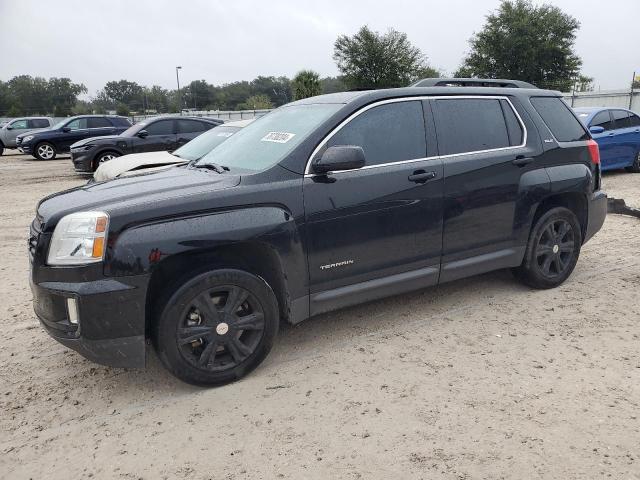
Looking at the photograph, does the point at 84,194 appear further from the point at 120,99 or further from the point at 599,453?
the point at 120,99

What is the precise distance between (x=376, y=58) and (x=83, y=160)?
113 ft

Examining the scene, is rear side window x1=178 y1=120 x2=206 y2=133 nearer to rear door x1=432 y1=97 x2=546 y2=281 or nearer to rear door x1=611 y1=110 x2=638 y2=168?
rear door x1=611 y1=110 x2=638 y2=168

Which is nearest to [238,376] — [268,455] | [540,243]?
[268,455]

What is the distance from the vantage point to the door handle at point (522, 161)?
4.26 meters

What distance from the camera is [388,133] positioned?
149 inches

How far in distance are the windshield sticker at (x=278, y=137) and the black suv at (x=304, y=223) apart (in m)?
0.01

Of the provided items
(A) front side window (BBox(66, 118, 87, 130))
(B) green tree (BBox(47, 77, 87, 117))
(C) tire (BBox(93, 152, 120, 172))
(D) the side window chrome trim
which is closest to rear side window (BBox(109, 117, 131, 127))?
(A) front side window (BBox(66, 118, 87, 130))

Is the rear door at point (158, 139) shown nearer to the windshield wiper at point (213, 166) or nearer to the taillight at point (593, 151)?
the windshield wiper at point (213, 166)

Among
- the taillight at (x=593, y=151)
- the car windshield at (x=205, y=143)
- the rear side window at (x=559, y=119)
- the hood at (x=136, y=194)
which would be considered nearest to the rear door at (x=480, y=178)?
the rear side window at (x=559, y=119)

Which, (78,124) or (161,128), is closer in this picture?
(161,128)

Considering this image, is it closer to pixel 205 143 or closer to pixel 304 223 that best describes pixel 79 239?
pixel 304 223

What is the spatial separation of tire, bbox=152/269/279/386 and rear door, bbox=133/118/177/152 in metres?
10.3

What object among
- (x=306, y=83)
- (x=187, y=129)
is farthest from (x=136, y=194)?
(x=306, y=83)

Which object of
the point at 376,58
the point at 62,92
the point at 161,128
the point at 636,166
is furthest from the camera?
the point at 62,92
